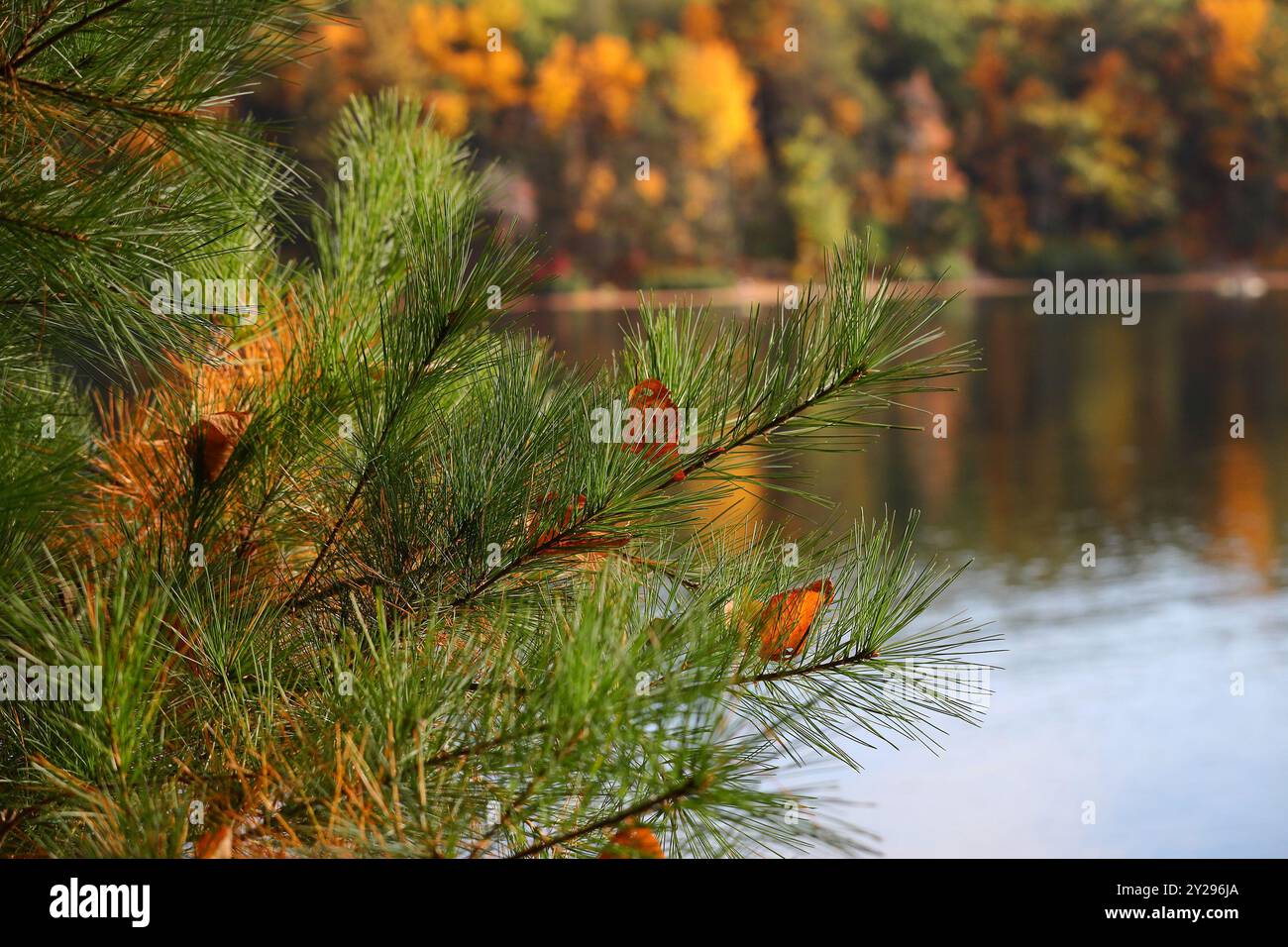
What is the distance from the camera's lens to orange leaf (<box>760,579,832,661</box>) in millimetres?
1022

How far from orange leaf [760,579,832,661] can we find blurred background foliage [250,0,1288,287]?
26.9 metres

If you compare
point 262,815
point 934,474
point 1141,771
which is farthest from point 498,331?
point 934,474

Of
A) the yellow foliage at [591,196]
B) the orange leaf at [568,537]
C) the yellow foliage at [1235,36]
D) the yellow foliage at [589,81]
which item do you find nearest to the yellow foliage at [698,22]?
the yellow foliage at [589,81]

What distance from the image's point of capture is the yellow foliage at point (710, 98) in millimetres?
30969

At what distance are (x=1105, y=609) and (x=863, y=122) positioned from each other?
83.5 feet

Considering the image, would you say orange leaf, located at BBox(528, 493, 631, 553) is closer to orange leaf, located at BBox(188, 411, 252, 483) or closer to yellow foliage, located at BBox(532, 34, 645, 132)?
orange leaf, located at BBox(188, 411, 252, 483)

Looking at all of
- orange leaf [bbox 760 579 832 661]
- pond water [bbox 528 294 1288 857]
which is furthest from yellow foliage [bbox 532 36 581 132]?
orange leaf [bbox 760 579 832 661]

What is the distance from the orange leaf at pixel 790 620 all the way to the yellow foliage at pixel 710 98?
30.9 metres

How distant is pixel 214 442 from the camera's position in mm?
1189

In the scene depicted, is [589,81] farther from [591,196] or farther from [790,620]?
[790,620]

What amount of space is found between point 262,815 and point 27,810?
15 cm

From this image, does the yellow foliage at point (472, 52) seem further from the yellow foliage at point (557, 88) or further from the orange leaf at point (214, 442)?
the orange leaf at point (214, 442)

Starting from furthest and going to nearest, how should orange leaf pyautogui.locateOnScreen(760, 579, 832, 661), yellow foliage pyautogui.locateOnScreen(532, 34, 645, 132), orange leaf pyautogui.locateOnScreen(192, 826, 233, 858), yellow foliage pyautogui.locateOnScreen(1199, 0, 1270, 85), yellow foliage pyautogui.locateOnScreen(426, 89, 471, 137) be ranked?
yellow foliage pyautogui.locateOnScreen(1199, 0, 1270, 85), yellow foliage pyautogui.locateOnScreen(532, 34, 645, 132), yellow foliage pyautogui.locateOnScreen(426, 89, 471, 137), orange leaf pyautogui.locateOnScreen(760, 579, 832, 661), orange leaf pyautogui.locateOnScreen(192, 826, 233, 858)

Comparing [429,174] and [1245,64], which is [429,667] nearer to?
[429,174]
